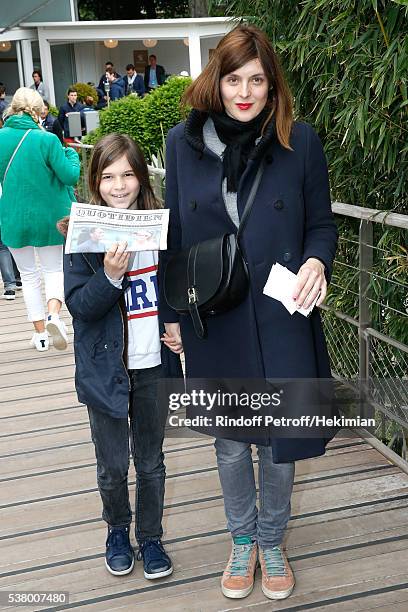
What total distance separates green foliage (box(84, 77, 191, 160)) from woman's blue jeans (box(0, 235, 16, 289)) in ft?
12.6

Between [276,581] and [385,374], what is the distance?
1307mm

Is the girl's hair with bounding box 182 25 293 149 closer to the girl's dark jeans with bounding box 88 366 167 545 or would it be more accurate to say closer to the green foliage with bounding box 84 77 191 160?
the girl's dark jeans with bounding box 88 366 167 545

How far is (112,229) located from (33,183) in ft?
9.11

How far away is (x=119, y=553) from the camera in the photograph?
279cm

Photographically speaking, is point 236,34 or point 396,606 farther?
point 396,606

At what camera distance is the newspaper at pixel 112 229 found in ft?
7.43

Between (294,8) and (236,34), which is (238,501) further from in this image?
(294,8)

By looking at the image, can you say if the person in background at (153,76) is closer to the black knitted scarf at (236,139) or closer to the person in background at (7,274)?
the person in background at (7,274)

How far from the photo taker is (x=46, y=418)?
168 inches

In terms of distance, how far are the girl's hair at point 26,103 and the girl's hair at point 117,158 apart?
2458mm

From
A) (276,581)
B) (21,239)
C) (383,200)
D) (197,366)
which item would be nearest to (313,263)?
(197,366)

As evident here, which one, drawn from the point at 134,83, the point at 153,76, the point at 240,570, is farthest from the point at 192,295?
the point at 153,76

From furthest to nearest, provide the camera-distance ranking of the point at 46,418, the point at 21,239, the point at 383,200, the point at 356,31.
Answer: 1. the point at 21,239
2. the point at 46,418
3. the point at 383,200
4. the point at 356,31

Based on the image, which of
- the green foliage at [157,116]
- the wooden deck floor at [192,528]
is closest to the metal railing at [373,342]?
the wooden deck floor at [192,528]
